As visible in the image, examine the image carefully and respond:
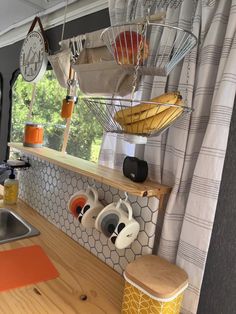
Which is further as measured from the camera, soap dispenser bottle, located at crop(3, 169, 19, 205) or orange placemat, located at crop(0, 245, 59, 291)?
soap dispenser bottle, located at crop(3, 169, 19, 205)

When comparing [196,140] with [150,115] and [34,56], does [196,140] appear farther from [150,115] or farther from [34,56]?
[34,56]

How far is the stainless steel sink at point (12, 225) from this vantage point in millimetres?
1288

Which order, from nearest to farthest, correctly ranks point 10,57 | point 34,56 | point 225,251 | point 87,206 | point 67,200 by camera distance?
1. point 225,251
2. point 87,206
3. point 67,200
4. point 34,56
5. point 10,57

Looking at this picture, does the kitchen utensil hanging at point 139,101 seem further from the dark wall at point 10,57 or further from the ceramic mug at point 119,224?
the dark wall at point 10,57

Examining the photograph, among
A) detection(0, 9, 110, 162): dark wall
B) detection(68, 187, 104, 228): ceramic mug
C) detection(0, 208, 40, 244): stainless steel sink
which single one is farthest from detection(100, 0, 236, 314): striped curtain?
detection(0, 9, 110, 162): dark wall

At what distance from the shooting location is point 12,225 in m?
1.42

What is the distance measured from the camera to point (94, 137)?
63.3 inches

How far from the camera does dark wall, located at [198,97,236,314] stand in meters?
0.84

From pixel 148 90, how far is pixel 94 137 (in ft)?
2.30

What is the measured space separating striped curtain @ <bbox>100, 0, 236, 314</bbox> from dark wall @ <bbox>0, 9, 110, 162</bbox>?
0.85 m

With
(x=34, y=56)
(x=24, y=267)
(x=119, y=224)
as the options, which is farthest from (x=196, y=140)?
(x=34, y=56)

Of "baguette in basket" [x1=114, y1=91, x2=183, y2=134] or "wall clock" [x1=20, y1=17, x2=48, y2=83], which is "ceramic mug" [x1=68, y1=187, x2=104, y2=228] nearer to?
"baguette in basket" [x1=114, y1=91, x2=183, y2=134]

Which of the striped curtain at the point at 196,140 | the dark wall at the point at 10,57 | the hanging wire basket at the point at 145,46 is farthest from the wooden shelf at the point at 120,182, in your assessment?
the dark wall at the point at 10,57

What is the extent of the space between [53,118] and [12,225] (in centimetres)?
94
